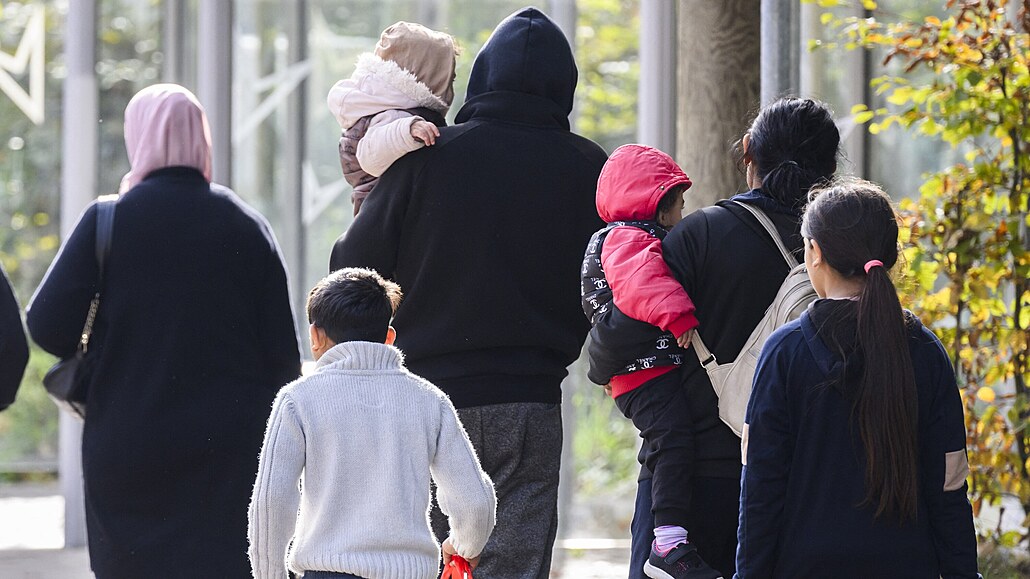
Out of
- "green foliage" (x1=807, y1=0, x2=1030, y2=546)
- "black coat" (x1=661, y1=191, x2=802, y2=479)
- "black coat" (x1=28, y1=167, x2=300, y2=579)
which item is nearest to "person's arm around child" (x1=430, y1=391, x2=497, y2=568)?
"black coat" (x1=661, y1=191, x2=802, y2=479)

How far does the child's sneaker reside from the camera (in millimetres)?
3033

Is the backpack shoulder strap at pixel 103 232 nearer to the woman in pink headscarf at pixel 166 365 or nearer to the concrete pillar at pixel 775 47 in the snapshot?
the woman in pink headscarf at pixel 166 365

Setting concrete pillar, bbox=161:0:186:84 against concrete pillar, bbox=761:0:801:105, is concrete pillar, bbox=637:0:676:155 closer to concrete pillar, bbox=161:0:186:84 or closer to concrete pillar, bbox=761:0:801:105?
concrete pillar, bbox=761:0:801:105

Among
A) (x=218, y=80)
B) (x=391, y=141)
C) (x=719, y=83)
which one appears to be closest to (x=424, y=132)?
(x=391, y=141)

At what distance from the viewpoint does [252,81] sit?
26.5ft

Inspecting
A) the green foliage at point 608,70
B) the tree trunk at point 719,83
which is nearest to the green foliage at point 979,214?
the tree trunk at point 719,83

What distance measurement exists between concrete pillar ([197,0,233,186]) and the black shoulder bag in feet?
8.76

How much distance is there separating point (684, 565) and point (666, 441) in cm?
27

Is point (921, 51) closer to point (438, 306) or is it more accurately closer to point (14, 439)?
point (438, 306)

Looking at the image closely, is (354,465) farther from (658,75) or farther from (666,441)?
(658,75)

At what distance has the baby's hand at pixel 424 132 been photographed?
3.59m

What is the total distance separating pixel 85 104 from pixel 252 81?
1.66 m

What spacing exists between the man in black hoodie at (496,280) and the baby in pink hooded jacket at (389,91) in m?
0.14

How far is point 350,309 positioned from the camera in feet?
9.73
